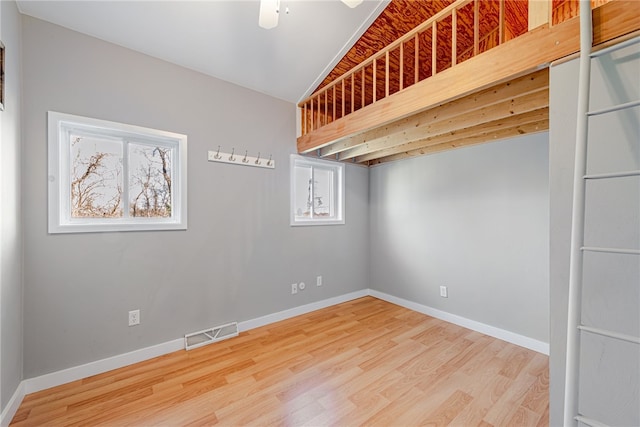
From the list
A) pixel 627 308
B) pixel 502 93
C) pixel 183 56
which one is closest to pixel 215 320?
pixel 183 56

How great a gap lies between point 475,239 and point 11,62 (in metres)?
4.11

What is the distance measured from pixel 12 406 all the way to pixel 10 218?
1.18 m

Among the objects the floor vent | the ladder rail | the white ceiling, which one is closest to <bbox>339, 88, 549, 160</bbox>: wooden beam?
the ladder rail

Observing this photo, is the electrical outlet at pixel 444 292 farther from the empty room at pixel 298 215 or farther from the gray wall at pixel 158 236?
the gray wall at pixel 158 236

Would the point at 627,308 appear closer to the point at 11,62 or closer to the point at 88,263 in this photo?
the point at 88,263

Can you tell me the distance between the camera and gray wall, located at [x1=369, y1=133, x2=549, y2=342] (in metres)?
2.49

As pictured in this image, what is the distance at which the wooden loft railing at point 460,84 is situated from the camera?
4.47 ft

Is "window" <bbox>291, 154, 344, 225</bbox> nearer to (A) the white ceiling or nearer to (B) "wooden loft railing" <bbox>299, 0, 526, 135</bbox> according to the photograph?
(B) "wooden loft railing" <bbox>299, 0, 526, 135</bbox>

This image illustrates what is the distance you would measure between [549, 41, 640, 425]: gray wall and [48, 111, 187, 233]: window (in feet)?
9.19

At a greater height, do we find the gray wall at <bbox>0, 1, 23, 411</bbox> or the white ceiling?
the white ceiling

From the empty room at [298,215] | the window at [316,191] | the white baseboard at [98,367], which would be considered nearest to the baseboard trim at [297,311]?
the empty room at [298,215]

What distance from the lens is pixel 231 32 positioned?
7.48ft

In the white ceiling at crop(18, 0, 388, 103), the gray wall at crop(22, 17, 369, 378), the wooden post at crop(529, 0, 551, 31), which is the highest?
the white ceiling at crop(18, 0, 388, 103)

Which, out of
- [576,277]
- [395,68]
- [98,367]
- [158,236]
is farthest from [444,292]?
[98,367]
